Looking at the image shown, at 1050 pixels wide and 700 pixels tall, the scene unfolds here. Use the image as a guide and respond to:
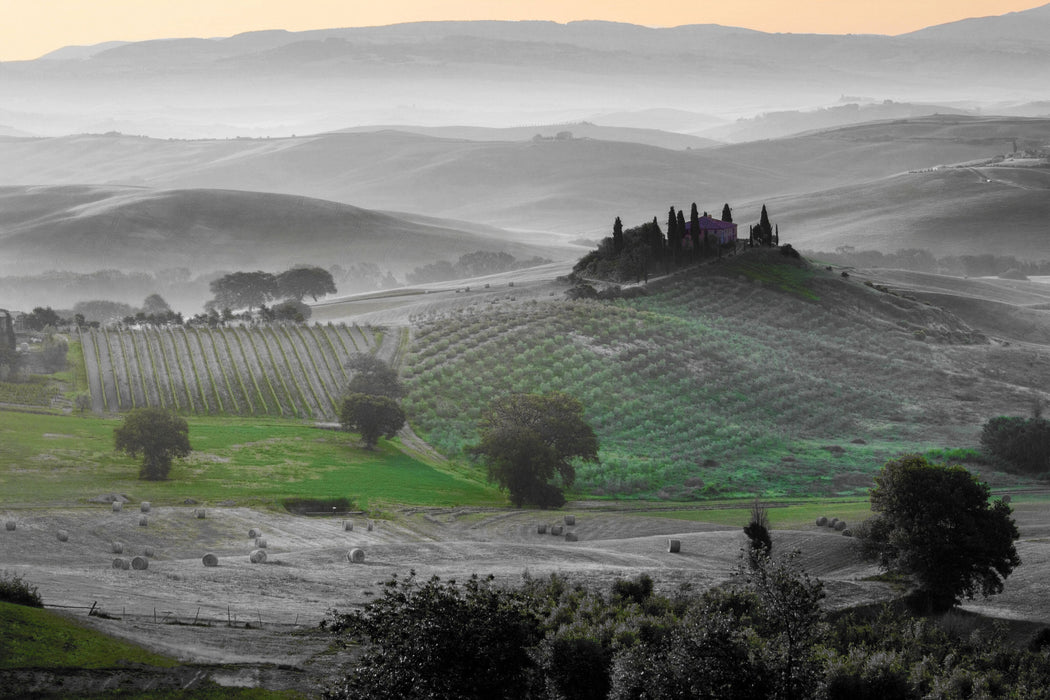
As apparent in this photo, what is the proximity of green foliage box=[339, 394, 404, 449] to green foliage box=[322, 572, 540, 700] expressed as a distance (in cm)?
5611

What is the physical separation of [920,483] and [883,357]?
248 ft

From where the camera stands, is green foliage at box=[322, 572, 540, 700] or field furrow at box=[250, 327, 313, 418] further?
field furrow at box=[250, 327, 313, 418]

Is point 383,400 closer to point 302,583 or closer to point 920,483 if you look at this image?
point 302,583

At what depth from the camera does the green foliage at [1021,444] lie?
101m

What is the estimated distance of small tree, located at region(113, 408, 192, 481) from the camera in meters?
83.2

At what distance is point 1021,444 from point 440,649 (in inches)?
3159

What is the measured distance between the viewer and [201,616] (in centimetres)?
4912

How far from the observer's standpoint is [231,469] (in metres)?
87.0

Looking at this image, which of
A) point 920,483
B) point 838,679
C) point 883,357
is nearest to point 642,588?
point 838,679

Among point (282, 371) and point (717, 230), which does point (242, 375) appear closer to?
point (282, 371)

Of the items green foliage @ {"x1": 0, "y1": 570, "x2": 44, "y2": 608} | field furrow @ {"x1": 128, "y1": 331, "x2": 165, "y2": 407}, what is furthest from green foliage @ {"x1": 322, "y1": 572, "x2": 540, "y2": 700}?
field furrow @ {"x1": 128, "y1": 331, "x2": 165, "y2": 407}

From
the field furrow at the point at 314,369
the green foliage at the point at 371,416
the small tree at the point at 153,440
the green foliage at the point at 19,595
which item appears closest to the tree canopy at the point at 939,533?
the green foliage at the point at 19,595

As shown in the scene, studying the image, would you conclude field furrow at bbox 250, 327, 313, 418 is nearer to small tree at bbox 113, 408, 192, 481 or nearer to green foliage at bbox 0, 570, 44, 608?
small tree at bbox 113, 408, 192, 481

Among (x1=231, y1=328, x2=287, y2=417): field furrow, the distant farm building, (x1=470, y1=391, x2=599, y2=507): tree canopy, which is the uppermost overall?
the distant farm building
